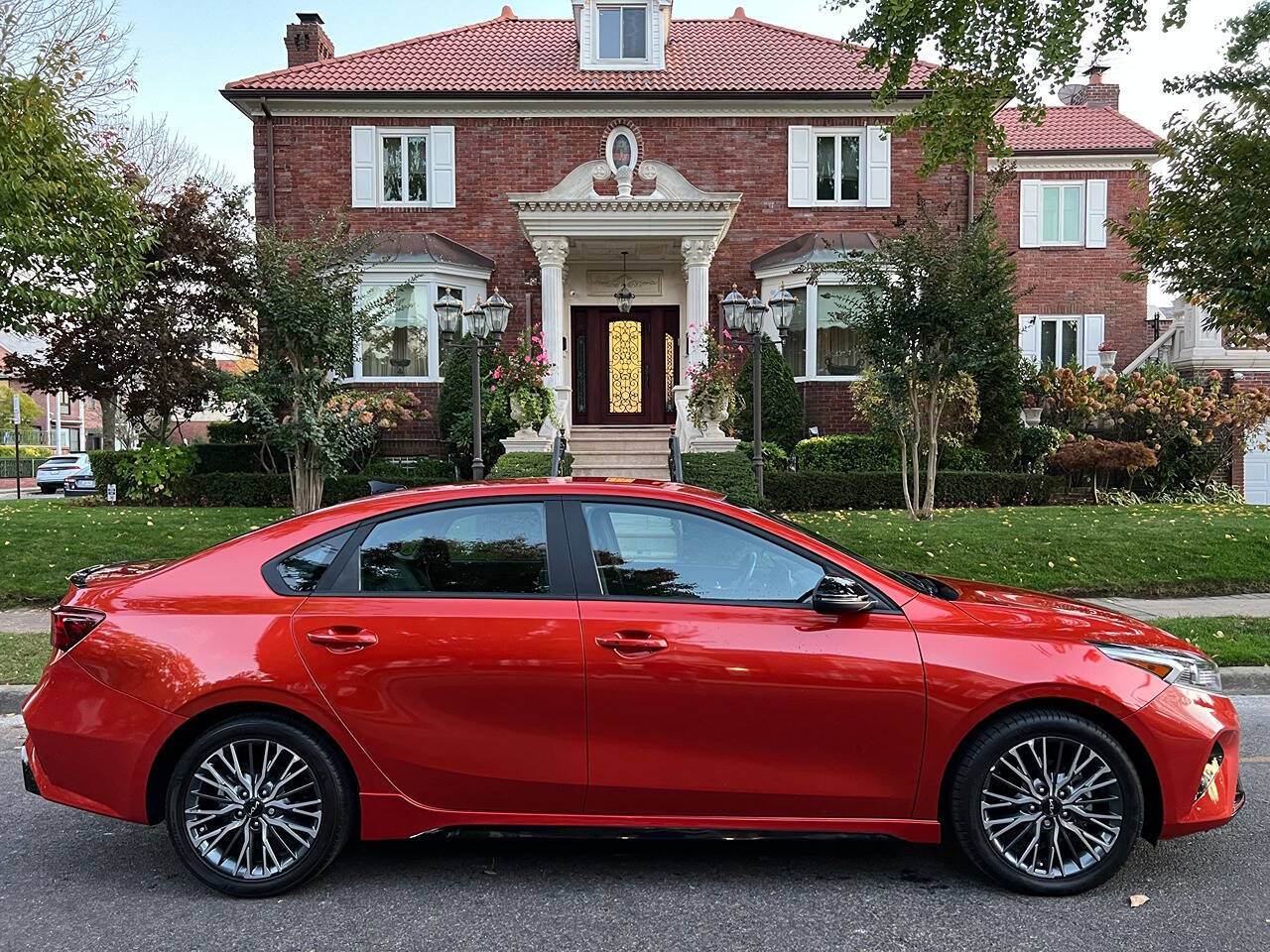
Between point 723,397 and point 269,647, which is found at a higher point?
point 723,397

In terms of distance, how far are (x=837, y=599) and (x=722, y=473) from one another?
984 centimetres

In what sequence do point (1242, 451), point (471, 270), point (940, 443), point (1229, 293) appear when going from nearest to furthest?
point (1229, 293)
point (940, 443)
point (1242, 451)
point (471, 270)

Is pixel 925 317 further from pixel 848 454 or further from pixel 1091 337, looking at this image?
pixel 1091 337

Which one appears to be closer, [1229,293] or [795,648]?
[795,648]

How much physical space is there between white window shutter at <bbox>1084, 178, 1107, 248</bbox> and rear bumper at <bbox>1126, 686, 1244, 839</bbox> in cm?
2190

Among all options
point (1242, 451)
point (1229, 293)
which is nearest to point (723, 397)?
point (1229, 293)

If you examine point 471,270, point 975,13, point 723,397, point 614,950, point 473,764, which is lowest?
point 614,950

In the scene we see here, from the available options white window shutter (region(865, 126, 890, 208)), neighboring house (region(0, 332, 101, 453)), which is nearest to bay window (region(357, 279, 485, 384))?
white window shutter (region(865, 126, 890, 208))

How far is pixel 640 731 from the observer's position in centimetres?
338

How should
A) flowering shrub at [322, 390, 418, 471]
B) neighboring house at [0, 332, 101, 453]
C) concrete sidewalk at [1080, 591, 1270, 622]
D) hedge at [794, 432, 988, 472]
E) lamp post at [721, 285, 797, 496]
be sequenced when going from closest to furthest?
concrete sidewalk at [1080, 591, 1270, 622]
lamp post at [721, 285, 797, 496]
flowering shrub at [322, 390, 418, 471]
hedge at [794, 432, 988, 472]
neighboring house at [0, 332, 101, 453]

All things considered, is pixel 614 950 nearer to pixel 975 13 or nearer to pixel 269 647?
pixel 269 647

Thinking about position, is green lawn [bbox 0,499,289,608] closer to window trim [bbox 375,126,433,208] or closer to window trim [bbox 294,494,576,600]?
window trim [bbox 294,494,576,600]

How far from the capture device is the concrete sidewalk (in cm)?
839

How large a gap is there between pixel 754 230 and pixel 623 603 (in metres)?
16.2
